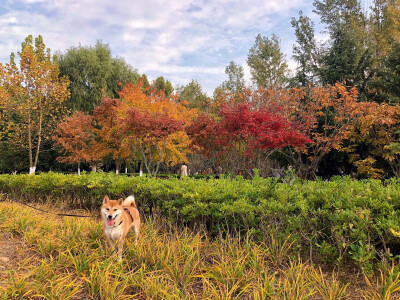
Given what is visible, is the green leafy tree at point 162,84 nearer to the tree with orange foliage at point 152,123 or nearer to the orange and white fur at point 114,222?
the tree with orange foliage at point 152,123

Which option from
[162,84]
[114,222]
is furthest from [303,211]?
[162,84]

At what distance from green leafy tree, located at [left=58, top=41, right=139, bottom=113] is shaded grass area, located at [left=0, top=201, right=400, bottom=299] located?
800 inches

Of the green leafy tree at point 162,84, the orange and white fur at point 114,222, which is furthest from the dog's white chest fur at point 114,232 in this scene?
the green leafy tree at point 162,84

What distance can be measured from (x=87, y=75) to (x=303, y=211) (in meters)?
23.6

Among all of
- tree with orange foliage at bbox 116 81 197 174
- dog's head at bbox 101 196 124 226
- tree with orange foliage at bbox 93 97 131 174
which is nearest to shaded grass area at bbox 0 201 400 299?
dog's head at bbox 101 196 124 226

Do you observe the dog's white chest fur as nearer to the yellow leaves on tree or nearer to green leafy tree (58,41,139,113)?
the yellow leaves on tree

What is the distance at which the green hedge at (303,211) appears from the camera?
3.00m

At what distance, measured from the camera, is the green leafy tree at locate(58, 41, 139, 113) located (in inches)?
886

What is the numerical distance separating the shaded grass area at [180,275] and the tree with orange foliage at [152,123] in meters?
7.21

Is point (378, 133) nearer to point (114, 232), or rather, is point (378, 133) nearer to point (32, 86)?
point (114, 232)

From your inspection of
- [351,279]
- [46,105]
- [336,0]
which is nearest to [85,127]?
[46,105]

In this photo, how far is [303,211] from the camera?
3.41 m

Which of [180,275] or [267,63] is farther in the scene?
[267,63]

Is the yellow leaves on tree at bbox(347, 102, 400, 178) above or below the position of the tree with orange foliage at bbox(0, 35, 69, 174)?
below
